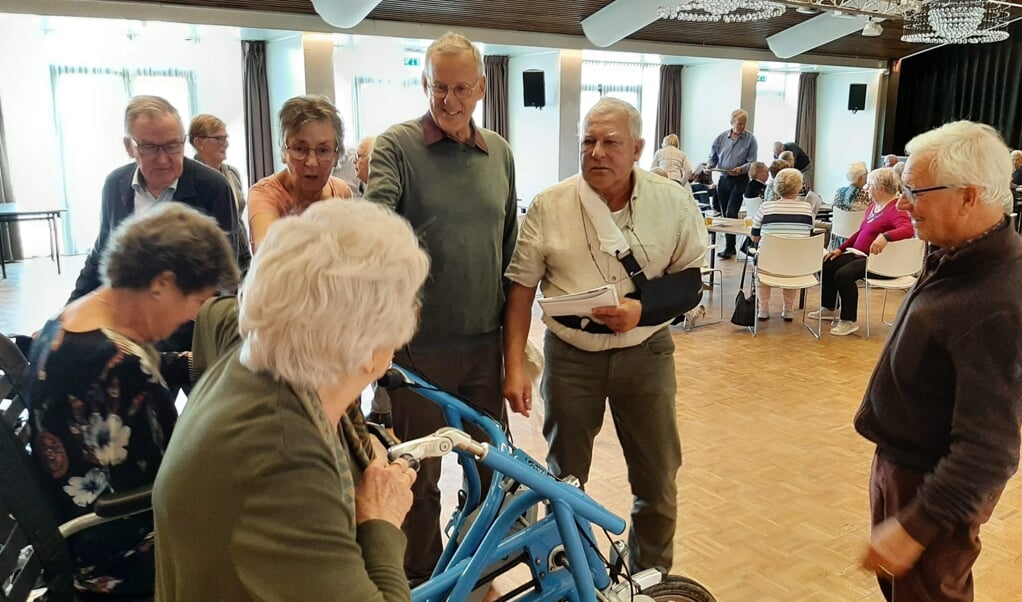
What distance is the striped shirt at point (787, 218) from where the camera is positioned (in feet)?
19.9

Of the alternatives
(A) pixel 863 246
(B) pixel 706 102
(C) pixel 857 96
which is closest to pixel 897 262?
(A) pixel 863 246

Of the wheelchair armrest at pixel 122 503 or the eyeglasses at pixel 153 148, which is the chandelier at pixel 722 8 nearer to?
the eyeglasses at pixel 153 148

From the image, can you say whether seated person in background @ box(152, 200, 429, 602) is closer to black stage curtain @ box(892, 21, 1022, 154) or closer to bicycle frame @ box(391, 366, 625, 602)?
bicycle frame @ box(391, 366, 625, 602)

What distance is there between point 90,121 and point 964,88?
14310 mm

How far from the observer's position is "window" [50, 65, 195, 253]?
9.68 metres

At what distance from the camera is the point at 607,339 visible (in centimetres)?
219

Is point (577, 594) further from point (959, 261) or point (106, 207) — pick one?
point (106, 207)

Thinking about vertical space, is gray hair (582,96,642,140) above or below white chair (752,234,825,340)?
above

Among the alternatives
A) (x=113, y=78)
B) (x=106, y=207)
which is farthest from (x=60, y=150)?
(x=106, y=207)

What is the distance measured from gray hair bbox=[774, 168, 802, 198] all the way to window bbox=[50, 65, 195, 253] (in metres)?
7.55

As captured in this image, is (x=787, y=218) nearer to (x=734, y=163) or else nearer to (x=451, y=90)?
(x=734, y=163)

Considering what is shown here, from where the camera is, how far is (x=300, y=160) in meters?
2.33

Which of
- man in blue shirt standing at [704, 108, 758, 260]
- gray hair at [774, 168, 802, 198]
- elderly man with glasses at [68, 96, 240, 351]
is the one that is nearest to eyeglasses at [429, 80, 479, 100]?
elderly man with glasses at [68, 96, 240, 351]

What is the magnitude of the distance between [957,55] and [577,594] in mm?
15576
